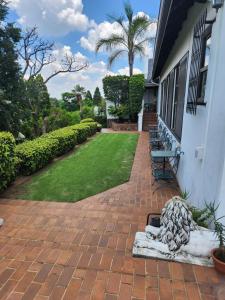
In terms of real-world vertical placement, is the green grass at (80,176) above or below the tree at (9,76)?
below

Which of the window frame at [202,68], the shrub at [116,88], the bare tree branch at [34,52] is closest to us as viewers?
the window frame at [202,68]

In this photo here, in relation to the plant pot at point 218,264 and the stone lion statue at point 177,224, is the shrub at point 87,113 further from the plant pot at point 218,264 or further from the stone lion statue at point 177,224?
the plant pot at point 218,264

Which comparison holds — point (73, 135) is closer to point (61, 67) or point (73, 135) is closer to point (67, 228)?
point (67, 228)

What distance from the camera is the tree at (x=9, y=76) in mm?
8227

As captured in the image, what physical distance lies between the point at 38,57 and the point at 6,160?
1082cm

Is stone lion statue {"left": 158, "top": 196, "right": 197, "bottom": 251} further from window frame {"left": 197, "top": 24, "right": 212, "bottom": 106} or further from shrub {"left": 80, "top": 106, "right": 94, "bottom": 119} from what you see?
shrub {"left": 80, "top": 106, "right": 94, "bottom": 119}

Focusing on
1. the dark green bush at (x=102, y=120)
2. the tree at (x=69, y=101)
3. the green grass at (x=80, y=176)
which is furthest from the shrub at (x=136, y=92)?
the tree at (x=69, y=101)

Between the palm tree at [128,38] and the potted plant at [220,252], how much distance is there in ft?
54.8

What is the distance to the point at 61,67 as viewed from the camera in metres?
14.3

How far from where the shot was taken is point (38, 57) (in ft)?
43.5

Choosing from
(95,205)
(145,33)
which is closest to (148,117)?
(145,33)

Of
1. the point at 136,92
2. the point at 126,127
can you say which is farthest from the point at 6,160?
the point at 136,92

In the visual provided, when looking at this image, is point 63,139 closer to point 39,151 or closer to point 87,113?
point 39,151

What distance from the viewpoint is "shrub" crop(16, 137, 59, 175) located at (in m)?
5.61
